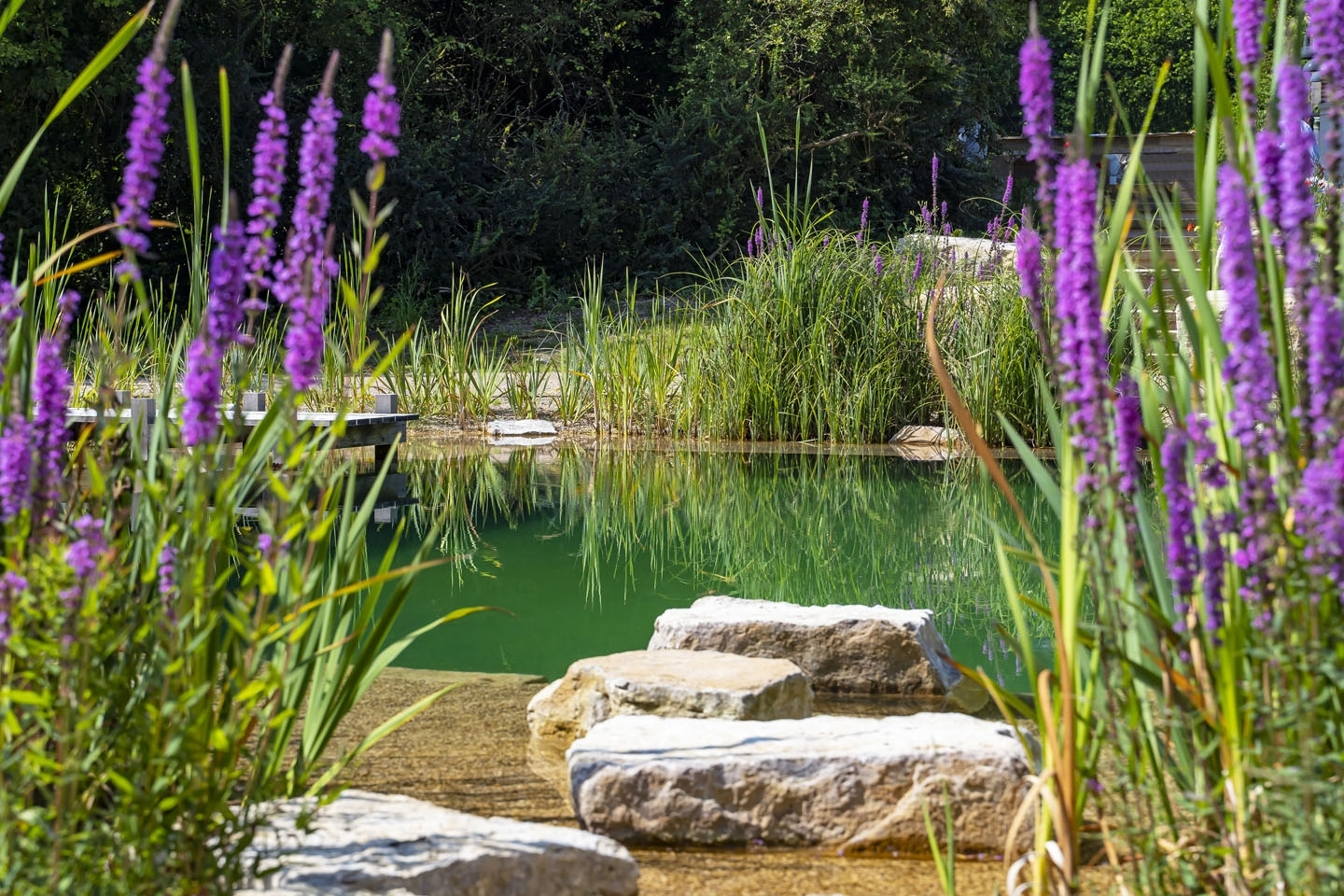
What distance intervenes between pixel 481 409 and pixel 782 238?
8.06 feet

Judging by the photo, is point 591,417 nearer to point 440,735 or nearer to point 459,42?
point 440,735

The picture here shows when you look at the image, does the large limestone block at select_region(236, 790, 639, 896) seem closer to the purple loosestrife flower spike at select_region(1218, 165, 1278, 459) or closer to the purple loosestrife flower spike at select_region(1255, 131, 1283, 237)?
the purple loosestrife flower spike at select_region(1218, 165, 1278, 459)

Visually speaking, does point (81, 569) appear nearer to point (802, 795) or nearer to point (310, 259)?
point (310, 259)

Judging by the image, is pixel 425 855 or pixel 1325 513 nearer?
pixel 1325 513

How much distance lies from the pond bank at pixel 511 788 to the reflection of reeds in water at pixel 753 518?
1.44m

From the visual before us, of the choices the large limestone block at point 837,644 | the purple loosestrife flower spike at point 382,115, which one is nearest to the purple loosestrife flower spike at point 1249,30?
the purple loosestrife flower spike at point 382,115

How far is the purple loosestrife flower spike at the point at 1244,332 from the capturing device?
47.6 inches

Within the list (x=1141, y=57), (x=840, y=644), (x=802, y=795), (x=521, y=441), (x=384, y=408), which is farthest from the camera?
(x=1141, y=57)

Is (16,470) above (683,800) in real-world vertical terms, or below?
above

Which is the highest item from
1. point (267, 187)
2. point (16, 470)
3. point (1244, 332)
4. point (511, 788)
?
point (267, 187)

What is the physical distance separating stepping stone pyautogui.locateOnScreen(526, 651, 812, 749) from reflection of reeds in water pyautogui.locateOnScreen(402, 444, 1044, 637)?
1317 mm

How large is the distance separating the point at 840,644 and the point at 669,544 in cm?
213

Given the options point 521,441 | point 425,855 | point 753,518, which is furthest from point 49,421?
point 521,441

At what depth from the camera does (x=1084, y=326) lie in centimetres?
129
